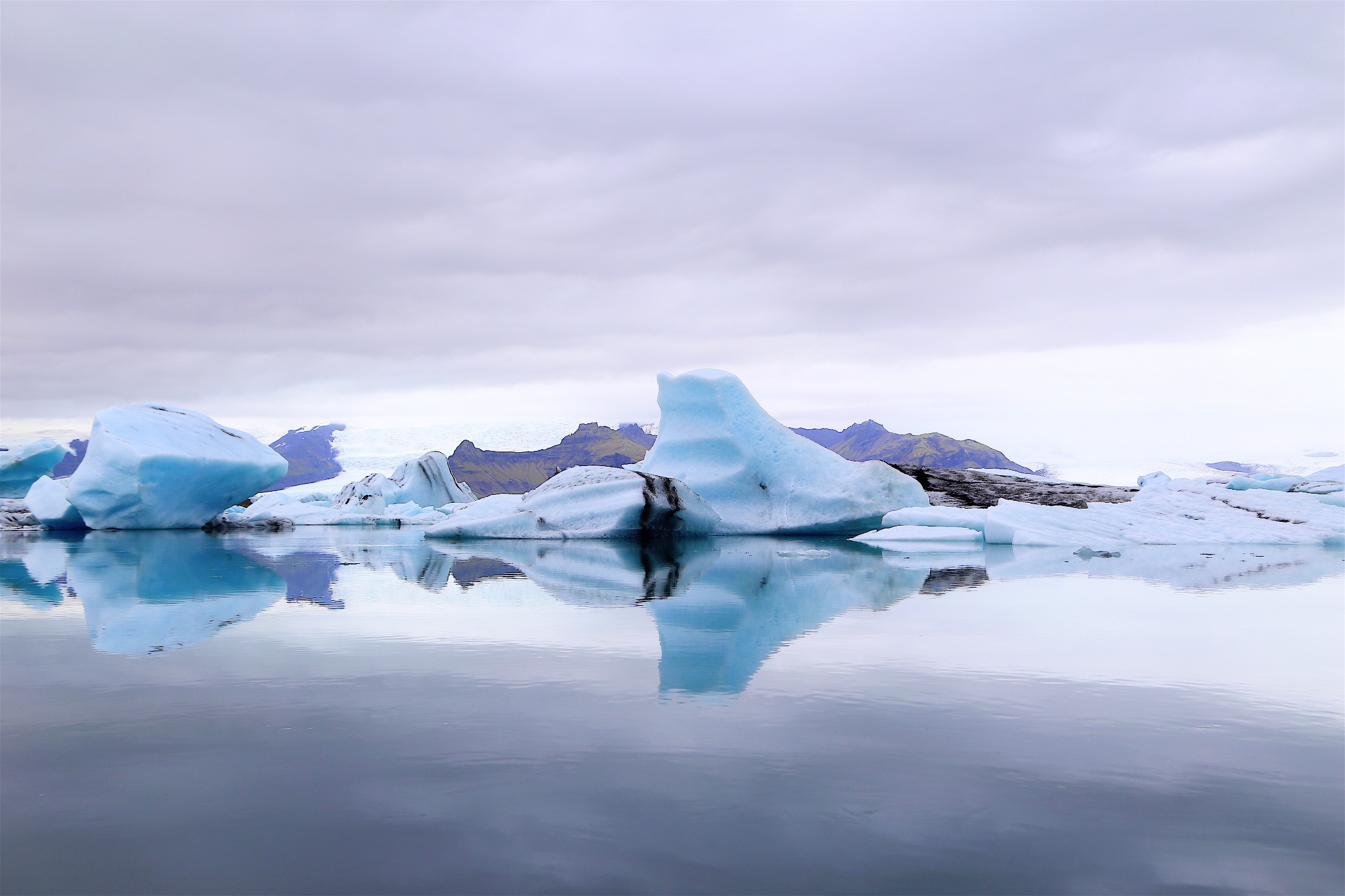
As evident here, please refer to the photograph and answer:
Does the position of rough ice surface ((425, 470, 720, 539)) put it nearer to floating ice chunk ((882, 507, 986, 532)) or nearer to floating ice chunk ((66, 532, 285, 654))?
floating ice chunk ((882, 507, 986, 532))

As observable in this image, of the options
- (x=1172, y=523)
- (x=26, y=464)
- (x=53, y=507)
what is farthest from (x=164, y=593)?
(x=26, y=464)

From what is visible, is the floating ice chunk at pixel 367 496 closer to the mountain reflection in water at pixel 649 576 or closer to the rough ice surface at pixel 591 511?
the mountain reflection in water at pixel 649 576

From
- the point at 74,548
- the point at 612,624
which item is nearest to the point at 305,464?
the point at 74,548

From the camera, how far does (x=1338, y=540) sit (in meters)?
13.9

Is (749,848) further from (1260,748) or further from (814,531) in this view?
(814,531)

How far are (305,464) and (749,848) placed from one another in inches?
7024

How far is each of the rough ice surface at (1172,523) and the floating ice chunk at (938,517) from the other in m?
0.53

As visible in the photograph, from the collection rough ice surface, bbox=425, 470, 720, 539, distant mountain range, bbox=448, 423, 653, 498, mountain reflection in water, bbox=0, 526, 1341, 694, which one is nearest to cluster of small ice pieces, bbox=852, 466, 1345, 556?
mountain reflection in water, bbox=0, 526, 1341, 694

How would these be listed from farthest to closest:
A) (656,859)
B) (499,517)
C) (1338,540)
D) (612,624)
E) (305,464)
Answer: (305,464)
(499,517)
(1338,540)
(612,624)
(656,859)

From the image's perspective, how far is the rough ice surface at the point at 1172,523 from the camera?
518 inches

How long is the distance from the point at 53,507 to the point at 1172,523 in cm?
2123

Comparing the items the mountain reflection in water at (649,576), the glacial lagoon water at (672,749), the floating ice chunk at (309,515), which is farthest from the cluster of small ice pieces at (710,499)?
the glacial lagoon water at (672,749)

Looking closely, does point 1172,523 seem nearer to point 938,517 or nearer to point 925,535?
point 938,517

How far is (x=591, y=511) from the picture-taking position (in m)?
14.5
